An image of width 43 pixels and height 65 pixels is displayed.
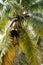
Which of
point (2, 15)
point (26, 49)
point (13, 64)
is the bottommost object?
point (13, 64)

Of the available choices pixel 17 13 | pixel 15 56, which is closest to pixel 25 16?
pixel 17 13

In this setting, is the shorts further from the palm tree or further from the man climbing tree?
the palm tree

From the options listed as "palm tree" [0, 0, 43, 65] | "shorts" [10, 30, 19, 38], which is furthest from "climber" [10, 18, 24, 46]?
"palm tree" [0, 0, 43, 65]

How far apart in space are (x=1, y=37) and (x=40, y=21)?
1.93 metres

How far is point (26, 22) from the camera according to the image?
11930 mm

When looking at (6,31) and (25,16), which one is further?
(25,16)

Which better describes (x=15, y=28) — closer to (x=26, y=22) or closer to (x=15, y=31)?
(x=15, y=31)

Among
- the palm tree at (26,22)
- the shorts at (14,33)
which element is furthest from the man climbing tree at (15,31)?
the palm tree at (26,22)

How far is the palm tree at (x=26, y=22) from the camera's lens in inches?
440

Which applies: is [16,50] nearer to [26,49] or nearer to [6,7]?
[26,49]

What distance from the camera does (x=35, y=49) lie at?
36.6 feet

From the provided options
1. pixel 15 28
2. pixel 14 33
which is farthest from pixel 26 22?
pixel 14 33

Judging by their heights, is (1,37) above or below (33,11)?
below

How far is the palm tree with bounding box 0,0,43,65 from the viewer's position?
36.7 ft
